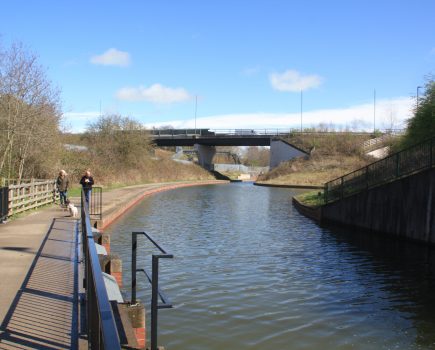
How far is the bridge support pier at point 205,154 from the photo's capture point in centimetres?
9112

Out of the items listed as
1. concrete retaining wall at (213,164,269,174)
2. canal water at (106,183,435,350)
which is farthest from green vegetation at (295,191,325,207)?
concrete retaining wall at (213,164,269,174)

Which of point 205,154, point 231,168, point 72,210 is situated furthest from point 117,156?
point 231,168

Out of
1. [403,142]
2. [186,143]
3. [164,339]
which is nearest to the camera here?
[164,339]

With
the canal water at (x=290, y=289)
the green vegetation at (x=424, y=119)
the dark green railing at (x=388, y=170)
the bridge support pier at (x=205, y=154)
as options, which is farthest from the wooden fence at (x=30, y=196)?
the bridge support pier at (x=205, y=154)

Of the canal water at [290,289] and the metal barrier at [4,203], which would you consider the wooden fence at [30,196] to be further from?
the canal water at [290,289]

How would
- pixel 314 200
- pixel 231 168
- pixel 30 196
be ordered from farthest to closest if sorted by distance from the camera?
pixel 231 168 < pixel 314 200 < pixel 30 196

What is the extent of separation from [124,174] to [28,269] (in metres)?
45.7

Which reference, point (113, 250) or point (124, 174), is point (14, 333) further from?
point (124, 174)

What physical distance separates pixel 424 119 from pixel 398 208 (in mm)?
5827

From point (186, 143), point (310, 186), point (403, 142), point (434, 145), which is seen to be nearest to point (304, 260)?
point (434, 145)

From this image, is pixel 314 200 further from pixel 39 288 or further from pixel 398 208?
pixel 39 288

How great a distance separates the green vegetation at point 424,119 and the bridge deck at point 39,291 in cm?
1552

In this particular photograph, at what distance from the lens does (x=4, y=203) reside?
16125 millimetres

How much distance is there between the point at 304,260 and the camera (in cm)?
1379
